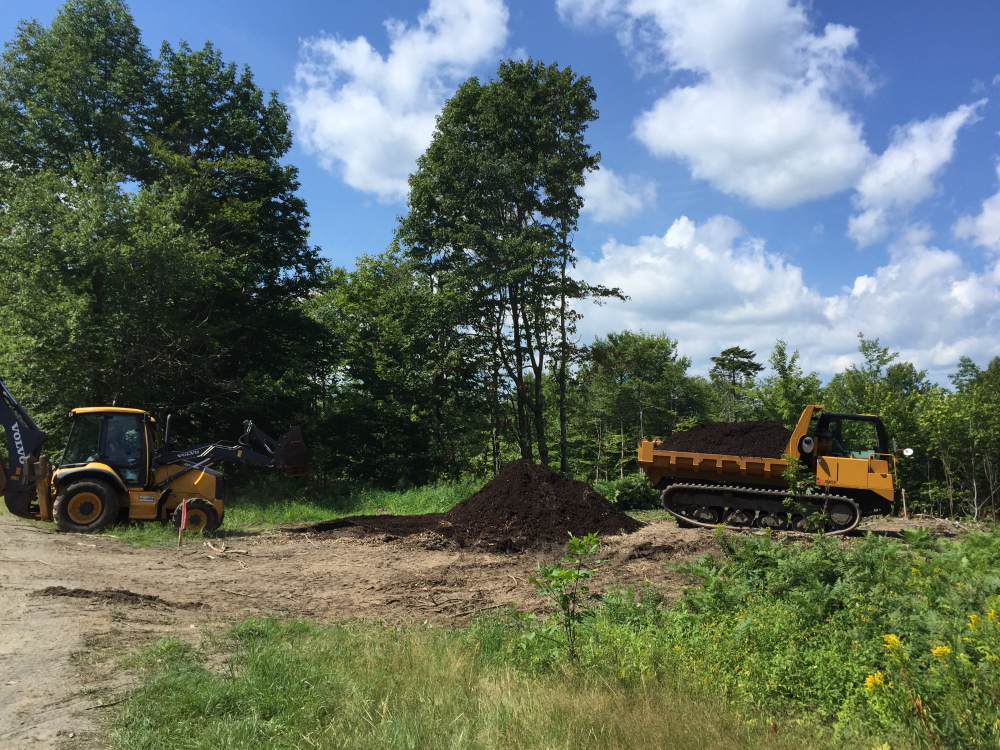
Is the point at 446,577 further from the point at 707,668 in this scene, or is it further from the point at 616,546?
the point at 707,668

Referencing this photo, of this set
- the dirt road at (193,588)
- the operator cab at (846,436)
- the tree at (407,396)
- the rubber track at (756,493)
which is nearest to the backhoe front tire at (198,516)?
the dirt road at (193,588)

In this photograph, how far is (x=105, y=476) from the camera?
12422 mm

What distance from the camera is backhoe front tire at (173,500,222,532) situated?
1282 cm

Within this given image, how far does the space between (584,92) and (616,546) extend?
760 inches

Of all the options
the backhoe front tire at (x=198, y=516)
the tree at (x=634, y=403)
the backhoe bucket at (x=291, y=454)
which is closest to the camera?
the backhoe front tire at (x=198, y=516)

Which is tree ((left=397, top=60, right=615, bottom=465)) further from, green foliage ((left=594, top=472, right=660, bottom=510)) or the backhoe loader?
the backhoe loader

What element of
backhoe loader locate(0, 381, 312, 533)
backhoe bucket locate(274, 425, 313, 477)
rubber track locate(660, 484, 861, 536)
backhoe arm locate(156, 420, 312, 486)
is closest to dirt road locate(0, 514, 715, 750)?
backhoe loader locate(0, 381, 312, 533)

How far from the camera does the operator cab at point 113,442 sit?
12.6 meters

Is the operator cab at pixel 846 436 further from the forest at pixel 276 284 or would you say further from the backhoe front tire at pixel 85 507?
the backhoe front tire at pixel 85 507

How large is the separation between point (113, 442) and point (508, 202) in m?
16.5

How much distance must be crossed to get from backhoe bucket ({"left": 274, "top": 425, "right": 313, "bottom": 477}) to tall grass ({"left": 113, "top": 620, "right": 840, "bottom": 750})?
9.22 metres

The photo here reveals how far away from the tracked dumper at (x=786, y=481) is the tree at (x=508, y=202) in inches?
412

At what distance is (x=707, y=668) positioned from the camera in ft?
16.5

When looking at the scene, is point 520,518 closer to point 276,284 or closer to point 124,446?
point 124,446
